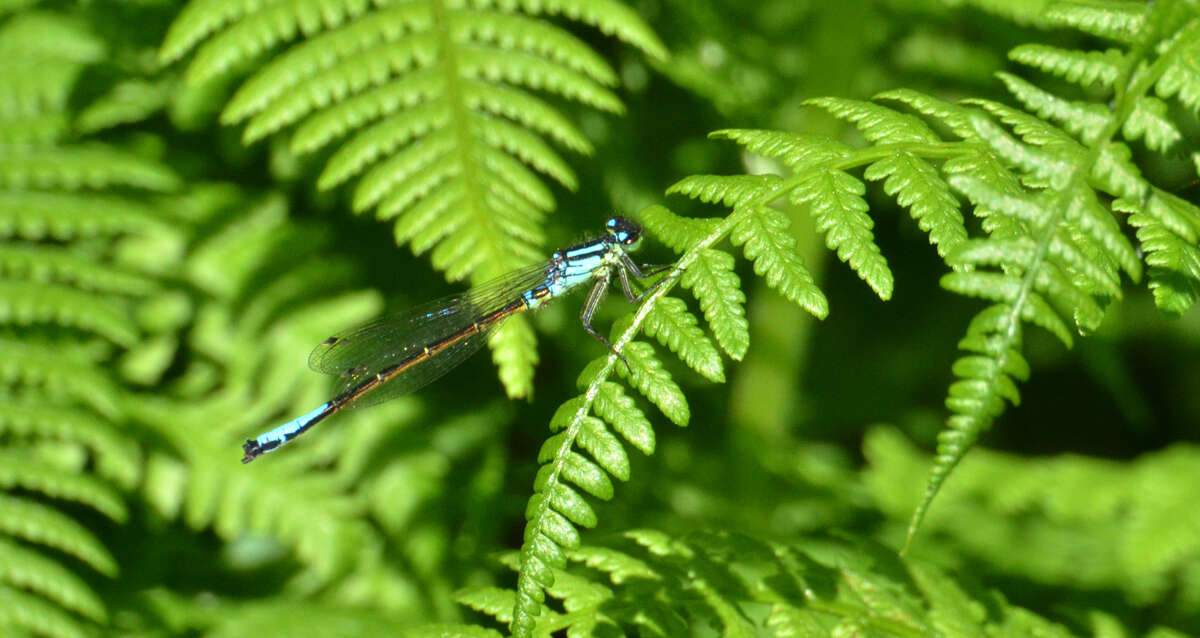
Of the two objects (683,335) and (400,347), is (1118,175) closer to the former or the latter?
(683,335)

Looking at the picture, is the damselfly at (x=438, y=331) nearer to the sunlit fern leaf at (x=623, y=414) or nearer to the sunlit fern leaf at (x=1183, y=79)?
the sunlit fern leaf at (x=623, y=414)

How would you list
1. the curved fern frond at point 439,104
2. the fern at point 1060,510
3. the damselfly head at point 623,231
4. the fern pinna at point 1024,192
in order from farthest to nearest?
the fern at point 1060,510 < the damselfly head at point 623,231 < the curved fern frond at point 439,104 < the fern pinna at point 1024,192

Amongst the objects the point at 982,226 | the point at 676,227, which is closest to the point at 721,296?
the point at 676,227

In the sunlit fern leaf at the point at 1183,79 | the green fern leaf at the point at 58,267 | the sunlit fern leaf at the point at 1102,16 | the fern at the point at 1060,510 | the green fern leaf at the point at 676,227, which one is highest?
the green fern leaf at the point at 58,267

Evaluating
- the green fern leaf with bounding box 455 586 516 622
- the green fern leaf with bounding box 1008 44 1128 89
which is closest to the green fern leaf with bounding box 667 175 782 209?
the green fern leaf with bounding box 1008 44 1128 89

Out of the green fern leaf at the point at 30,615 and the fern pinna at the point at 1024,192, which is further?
the green fern leaf at the point at 30,615

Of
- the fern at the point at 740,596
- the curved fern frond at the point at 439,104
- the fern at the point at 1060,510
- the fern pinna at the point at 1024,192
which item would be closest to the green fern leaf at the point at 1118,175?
the fern pinna at the point at 1024,192

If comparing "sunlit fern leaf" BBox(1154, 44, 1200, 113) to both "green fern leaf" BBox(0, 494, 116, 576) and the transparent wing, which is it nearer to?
the transparent wing

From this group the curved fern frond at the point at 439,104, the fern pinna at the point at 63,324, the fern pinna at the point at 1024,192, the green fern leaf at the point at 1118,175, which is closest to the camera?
→ the fern pinna at the point at 1024,192
